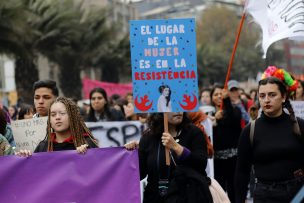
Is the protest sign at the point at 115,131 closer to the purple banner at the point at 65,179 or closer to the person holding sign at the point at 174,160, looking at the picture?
the person holding sign at the point at 174,160

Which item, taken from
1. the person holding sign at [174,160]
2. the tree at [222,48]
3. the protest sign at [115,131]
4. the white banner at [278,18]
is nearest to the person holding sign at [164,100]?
the person holding sign at [174,160]

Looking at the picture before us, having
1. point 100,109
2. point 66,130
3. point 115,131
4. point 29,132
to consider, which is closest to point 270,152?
point 66,130

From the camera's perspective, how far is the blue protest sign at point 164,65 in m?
5.18

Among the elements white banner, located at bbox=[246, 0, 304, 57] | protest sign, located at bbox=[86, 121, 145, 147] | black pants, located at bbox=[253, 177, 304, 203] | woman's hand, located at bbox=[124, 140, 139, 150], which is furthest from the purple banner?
protest sign, located at bbox=[86, 121, 145, 147]

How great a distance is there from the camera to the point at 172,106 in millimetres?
5203

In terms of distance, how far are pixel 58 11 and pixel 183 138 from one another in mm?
19925

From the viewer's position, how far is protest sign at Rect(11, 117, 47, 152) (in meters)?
6.37

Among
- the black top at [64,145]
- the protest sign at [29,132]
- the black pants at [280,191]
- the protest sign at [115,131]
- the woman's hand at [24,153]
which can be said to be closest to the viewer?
the black pants at [280,191]

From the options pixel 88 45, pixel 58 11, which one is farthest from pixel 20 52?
pixel 88 45

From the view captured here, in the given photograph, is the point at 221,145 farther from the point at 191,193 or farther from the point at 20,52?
the point at 20,52

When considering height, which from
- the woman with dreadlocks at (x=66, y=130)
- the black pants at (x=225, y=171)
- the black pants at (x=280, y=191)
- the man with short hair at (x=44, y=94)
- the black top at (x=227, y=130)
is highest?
the man with short hair at (x=44, y=94)

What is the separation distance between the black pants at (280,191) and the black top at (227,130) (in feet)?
11.7

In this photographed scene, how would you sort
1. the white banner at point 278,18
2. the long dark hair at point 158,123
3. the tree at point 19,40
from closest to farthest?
1. the long dark hair at point 158,123
2. the white banner at point 278,18
3. the tree at point 19,40

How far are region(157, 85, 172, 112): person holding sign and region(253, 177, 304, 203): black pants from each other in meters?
0.87
